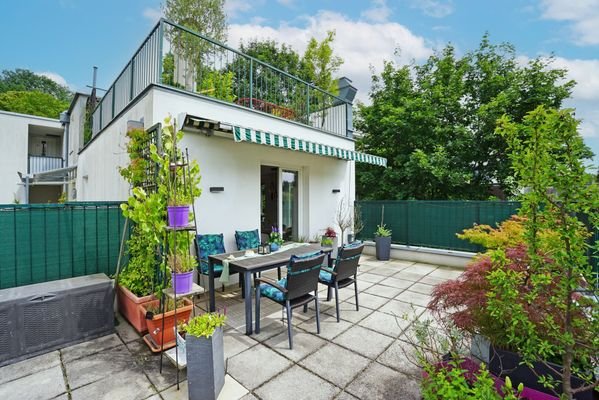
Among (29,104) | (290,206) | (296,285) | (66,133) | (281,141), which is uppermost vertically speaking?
(29,104)

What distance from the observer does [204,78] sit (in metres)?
8.41

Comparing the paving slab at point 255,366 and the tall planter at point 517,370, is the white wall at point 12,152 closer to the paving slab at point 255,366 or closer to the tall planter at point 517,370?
the paving slab at point 255,366

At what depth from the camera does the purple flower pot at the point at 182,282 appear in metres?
3.31

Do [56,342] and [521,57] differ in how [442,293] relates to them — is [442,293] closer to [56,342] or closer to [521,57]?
[56,342]

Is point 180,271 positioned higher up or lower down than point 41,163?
lower down

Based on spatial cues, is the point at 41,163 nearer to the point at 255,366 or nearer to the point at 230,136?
the point at 230,136

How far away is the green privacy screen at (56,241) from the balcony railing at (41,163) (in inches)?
715

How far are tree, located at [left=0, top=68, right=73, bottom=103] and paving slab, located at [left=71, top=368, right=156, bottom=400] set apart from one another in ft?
158

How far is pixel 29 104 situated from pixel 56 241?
35.0m

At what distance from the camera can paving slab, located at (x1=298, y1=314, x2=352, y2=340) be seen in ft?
13.6

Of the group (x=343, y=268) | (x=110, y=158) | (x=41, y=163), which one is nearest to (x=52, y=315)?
(x=343, y=268)

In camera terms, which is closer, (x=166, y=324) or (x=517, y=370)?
(x=517, y=370)

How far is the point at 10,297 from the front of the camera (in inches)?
137

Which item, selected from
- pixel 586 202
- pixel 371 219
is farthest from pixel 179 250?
pixel 371 219
